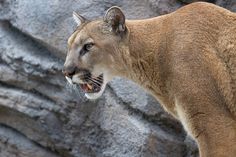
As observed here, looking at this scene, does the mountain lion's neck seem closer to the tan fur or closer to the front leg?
the tan fur

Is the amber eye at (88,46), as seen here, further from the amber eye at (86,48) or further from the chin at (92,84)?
the chin at (92,84)

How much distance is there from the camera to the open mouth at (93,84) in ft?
16.1

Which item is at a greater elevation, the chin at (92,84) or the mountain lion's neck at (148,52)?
the mountain lion's neck at (148,52)

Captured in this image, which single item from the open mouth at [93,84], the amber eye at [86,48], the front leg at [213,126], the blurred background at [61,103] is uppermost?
the amber eye at [86,48]

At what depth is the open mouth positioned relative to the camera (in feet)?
16.1

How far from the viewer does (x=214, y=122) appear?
446 cm

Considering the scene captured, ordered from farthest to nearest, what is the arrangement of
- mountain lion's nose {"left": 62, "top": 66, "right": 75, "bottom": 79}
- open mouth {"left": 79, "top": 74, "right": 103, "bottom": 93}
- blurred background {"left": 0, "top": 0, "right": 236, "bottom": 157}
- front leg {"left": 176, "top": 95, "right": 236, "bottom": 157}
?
blurred background {"left": 0, "top": 0, "right": 236, "bottom": 157}, open mouth {"left": 79, "top": 74, "right": 103, "bottom": 93}, mountain lion's nose {"left": 62, "top": 66, "right": 75, "bottom": 79}, front leg {"left": 176, "top": 95, "right": 236, "bottom": 157}

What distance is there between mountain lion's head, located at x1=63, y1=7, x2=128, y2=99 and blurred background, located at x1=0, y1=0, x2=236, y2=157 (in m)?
0.96

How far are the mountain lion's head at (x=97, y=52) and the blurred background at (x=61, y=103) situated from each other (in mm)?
963

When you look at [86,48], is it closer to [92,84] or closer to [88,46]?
[88,46]

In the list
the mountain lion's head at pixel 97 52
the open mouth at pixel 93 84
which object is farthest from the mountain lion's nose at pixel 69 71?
the open mouth at pixel 93 84

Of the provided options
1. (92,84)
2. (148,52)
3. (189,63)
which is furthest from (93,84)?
(189,63)

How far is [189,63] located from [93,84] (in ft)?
2.60

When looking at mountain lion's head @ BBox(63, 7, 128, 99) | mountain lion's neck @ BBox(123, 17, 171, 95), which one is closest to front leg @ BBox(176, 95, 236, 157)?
mountain lion's neck @ BBox(123, 17, 171, 95)
